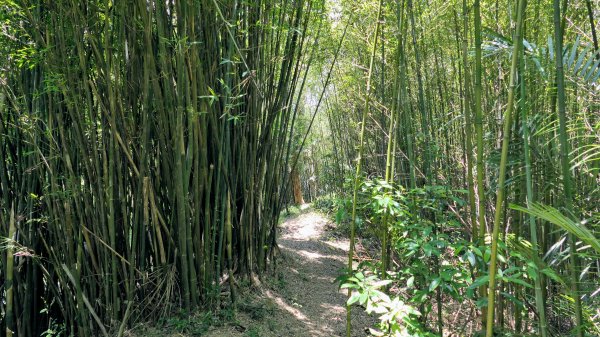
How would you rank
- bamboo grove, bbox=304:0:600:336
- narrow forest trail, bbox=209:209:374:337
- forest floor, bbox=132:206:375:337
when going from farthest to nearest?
narrow forest trail, bbox=209:209:374:337 → forest floor, bbox=132:206:375:337 → bamboo grove, bbox=304:0:600:336

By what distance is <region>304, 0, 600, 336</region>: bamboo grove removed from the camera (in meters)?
1.60

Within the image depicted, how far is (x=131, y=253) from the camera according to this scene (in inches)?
105

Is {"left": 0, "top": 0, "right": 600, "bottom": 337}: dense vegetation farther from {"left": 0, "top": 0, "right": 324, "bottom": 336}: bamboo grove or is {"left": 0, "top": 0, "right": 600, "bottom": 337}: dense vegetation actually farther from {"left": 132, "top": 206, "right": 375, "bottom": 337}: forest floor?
{"left": 132, "top": 206, "right": 375, "bottom": 337}: forest floor

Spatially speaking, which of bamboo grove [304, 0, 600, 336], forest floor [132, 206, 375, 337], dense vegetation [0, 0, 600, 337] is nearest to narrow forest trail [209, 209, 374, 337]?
forest floor [132, 206, 375, 337]

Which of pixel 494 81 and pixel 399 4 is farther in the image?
pixel 494 81

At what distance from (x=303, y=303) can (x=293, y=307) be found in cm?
20

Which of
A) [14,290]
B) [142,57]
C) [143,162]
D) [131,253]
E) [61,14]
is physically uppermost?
[61,14]

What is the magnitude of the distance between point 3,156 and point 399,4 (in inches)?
104

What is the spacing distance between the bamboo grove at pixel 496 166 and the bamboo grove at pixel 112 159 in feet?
3.15

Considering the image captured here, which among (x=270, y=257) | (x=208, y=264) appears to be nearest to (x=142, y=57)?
(x=208, y=264)

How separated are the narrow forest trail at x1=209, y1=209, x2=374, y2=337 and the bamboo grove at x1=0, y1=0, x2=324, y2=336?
0.38m

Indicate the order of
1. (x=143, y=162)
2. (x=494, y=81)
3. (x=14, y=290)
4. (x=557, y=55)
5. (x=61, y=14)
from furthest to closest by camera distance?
(x=494, y=81)
(x=14, y=290)
(x=143, y=162)
(x=61, y=14)
(x=557, y=55)

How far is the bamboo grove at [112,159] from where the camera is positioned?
2.54 metres

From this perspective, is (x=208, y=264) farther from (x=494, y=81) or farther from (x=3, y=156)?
(x=494, y=81)
